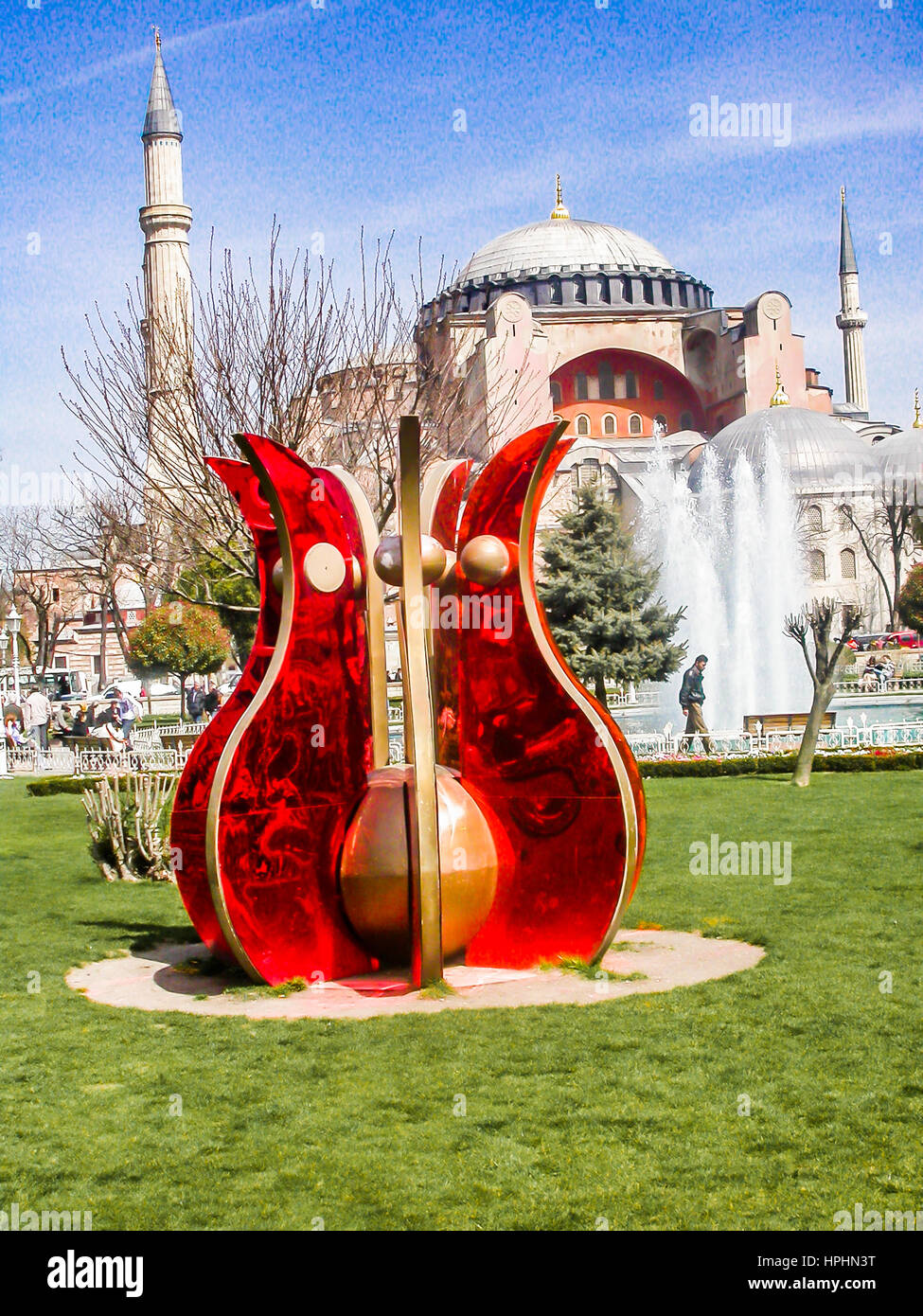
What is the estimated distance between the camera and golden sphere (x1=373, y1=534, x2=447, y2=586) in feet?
25.4

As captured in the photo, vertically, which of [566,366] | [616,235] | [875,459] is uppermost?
[616,235]

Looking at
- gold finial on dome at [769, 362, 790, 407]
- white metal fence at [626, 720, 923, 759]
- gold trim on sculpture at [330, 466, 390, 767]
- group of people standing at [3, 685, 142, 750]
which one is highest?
gold finial on dome at [769, 362, 790, 407]

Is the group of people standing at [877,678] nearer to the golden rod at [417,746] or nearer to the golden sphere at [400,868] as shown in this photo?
Result: the golden sphere at [400,868]

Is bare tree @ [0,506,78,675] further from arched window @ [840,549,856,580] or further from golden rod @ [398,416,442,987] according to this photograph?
→ golden rod @ [398,416,442,987]

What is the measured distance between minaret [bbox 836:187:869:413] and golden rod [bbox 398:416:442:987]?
6919 cm

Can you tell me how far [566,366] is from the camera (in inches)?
2475

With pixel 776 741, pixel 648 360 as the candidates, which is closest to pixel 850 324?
pixel 648 360

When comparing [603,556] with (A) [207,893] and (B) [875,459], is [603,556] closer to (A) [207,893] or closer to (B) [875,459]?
(A) [207,893]

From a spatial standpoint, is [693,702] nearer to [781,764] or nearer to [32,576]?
[781,764]

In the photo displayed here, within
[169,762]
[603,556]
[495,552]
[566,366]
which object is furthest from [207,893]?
[566,366]

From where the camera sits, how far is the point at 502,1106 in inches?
217

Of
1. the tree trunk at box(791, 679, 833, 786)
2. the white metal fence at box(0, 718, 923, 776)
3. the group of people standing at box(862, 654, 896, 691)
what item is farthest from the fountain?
the tree trunk at box(791, 679, 833, 786)

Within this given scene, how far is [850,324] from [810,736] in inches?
2409
